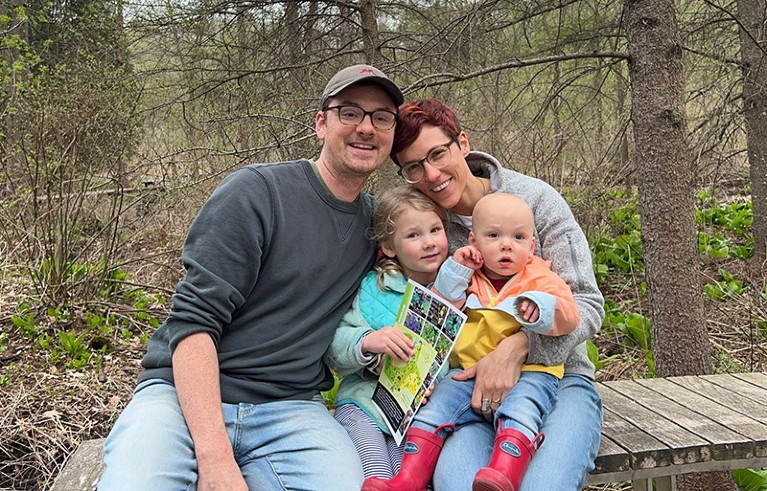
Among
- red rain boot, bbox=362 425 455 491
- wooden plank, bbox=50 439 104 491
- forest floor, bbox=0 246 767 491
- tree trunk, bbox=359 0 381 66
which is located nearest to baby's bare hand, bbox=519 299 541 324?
red rain boot, bbox=362 425 455 491

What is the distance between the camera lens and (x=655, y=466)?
8.05 feet

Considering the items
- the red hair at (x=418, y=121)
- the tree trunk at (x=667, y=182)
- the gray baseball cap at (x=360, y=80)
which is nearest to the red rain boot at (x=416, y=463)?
the red hair at (x=418, y=121)

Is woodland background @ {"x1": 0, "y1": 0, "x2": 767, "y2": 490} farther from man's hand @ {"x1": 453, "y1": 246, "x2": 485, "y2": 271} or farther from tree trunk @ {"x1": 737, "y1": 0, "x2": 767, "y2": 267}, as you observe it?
man's hand @ {"x1": 453, "y1": 246, "x2": 485, "y2": 271}

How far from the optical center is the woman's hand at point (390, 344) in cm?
239

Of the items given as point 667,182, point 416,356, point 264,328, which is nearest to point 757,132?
point 667,182

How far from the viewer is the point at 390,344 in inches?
94.0

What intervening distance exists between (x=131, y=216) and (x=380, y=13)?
350cm

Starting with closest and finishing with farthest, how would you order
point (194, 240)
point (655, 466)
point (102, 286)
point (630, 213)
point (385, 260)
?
point (194, 240), point (655, 466), point (385, 260), point (102, 286), point (630, 213)

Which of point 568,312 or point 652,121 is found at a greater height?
point 652,121

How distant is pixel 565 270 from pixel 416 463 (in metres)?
0.92

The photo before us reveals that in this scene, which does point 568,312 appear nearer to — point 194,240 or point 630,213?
point 194,240

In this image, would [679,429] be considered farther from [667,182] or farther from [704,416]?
[667,182]

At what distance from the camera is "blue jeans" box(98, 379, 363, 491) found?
1999 mm

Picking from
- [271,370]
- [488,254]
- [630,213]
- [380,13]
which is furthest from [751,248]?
[271,370]
